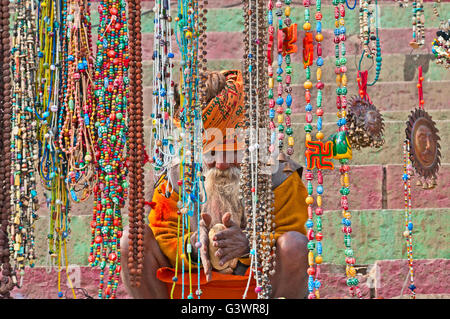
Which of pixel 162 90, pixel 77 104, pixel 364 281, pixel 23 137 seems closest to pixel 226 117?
pixel 162 90

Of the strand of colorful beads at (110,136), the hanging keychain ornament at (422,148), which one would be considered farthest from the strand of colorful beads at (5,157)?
the hanging keychain ornament at (422,148)

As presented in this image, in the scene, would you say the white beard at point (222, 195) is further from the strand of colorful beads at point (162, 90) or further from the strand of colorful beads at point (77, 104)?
the strand of colorful beads at point (77, 104)

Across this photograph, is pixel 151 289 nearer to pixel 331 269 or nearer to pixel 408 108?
pixel 331 269

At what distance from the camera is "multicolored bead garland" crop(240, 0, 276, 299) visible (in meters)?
2.87

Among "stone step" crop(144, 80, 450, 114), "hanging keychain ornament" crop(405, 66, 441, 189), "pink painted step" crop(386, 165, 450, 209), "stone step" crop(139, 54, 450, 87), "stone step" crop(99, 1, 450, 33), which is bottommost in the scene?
"pink painted step" crop(386, 165, 450, 209)

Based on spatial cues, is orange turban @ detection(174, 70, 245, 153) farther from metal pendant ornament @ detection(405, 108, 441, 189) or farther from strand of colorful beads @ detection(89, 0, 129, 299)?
metal pendant ornament @ detection(405, 108, 441, 189)

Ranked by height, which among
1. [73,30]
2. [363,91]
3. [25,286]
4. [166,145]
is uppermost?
[73,30]

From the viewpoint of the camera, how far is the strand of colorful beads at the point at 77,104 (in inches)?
111

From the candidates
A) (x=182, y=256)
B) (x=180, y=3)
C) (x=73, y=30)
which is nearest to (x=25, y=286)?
(x=182, y=256)

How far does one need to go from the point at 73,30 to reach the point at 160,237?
104cm

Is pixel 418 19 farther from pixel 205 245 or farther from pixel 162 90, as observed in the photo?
pixel 205 245

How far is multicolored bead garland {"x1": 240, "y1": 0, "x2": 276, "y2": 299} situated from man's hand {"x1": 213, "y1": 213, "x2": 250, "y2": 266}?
0.11 meters

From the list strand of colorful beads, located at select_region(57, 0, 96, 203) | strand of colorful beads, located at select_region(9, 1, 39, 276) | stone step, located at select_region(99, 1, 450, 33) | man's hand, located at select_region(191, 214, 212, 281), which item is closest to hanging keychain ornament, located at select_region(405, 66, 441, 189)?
stone step, located at select_region(99, 1, 450, 33)

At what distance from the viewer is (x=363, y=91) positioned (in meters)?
3.29
